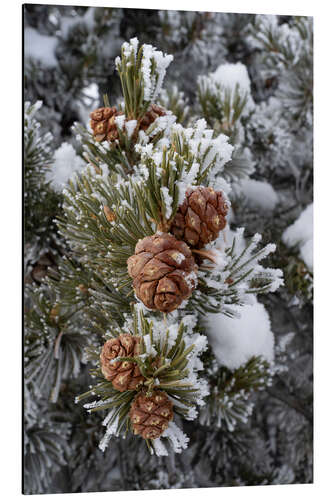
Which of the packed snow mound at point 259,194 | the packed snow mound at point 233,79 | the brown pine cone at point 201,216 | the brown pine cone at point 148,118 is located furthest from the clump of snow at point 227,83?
the brown pine cone at point 201,216

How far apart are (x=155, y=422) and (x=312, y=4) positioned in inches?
24.8

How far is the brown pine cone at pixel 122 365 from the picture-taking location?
1.36 feet

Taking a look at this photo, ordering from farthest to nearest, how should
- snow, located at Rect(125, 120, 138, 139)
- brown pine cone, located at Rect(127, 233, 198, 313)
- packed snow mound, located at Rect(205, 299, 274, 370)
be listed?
packed snow mound, located at Rect(205, 299, 274, 370) → snow, located at Rect(125, 120, 138, 139) → brown pine cone, located at Rect(127, 233, 198, 313)

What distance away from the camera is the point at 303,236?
798 mm

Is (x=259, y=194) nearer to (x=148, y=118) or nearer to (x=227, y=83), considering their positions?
(x=227, y=83)

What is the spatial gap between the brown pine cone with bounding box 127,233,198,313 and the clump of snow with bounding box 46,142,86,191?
12.4 inches

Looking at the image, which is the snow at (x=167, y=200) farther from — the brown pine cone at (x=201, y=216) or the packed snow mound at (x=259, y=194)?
the packed snow mound at (x=259, y=194)

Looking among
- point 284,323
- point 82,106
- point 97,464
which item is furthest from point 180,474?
point 82,106

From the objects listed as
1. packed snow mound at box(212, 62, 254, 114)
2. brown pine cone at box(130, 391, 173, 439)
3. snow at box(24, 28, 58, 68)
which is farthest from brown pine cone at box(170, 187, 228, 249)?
snow at box(24, 28, 58, 68)

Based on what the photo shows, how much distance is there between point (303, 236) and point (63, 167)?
32cm

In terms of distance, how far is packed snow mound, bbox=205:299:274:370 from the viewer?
0.69 m

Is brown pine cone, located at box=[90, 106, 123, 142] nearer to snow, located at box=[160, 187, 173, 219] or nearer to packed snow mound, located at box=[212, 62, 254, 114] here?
snow, located at box=[160, 187, 173, 219]

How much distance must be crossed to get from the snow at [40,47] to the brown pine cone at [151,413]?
20.4 inches
